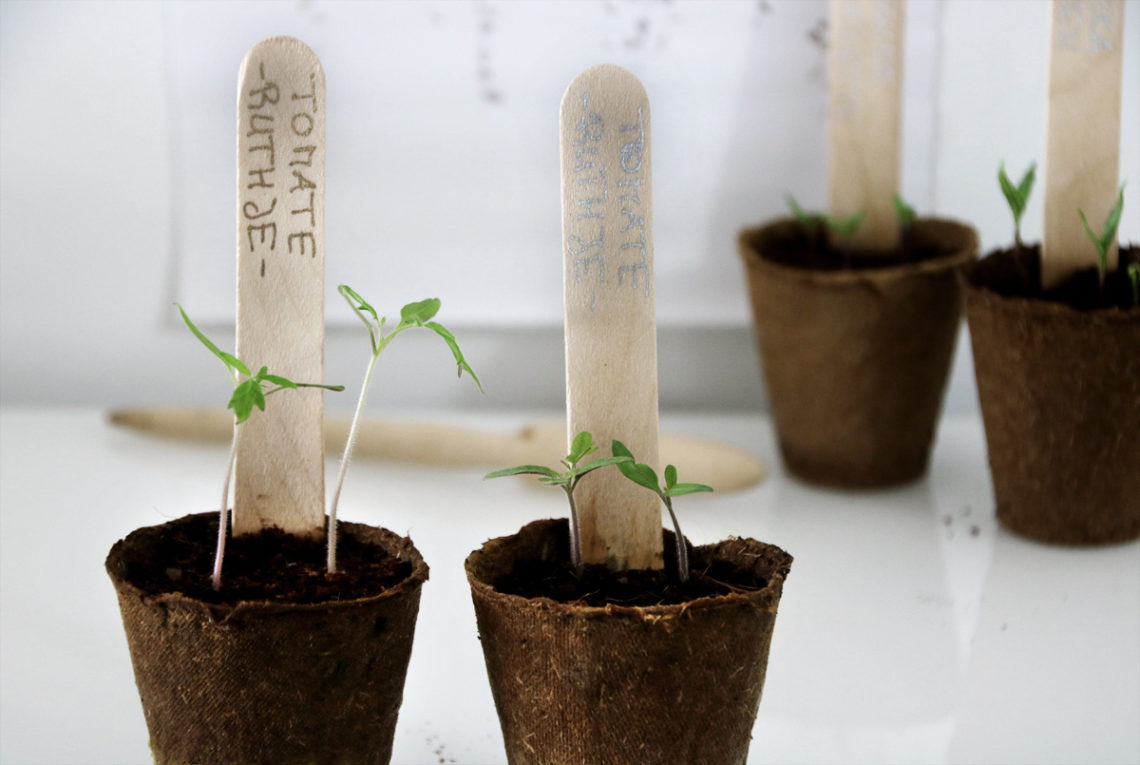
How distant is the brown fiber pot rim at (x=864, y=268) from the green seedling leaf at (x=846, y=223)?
0.13 ft

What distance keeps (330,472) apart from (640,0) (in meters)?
0.54

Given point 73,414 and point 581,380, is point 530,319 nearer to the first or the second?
point 73,414

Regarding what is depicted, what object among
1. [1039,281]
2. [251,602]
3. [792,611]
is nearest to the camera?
[251,602]

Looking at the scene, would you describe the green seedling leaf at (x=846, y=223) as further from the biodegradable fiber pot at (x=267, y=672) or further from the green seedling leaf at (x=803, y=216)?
the biodegradable fiber pot at (x=267, y=672)

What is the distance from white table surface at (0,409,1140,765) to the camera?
2.42 ft

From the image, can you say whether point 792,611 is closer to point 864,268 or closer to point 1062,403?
point 1062,403

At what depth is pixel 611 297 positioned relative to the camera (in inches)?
25.4

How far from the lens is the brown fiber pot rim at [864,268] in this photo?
43.5 inches

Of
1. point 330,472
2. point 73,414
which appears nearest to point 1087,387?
point 330,472

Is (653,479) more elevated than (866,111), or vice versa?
(866,111)

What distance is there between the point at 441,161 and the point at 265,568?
0.69 meters

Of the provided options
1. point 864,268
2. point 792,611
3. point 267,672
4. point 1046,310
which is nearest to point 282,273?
point 267,672

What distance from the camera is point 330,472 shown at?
3.82ft

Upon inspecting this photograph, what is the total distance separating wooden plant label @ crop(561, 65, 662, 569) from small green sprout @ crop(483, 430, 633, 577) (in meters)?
0.01
